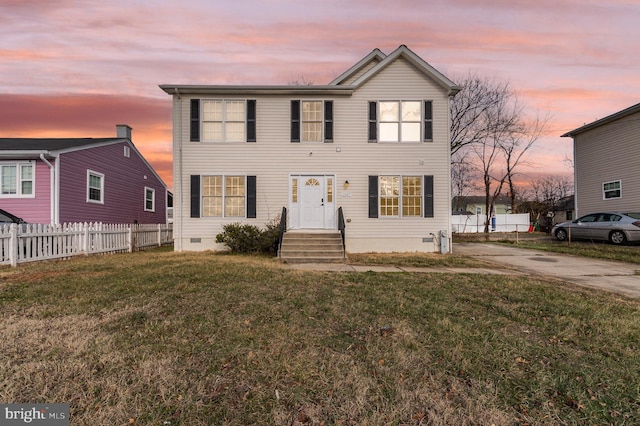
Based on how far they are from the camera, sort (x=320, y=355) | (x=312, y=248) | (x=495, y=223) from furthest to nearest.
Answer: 1. (x=495, y=223)
2. (x=312, y=248)
3. (x=320, y=355)

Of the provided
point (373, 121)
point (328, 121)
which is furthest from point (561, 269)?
point (328, 121)

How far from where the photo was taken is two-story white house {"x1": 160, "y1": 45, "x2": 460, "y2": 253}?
12.5 meters

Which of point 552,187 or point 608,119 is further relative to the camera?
point 552,187

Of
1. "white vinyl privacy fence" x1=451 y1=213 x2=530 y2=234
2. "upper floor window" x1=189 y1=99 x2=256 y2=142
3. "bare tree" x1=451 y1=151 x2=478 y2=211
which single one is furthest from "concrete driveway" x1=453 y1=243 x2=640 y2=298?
"bare tree" x1=451 y1=151 x2=478 y2=211

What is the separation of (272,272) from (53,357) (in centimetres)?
458

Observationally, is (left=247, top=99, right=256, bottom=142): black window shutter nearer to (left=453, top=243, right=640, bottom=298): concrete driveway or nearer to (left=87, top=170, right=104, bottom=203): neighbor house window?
(left=87, top=170, right=104, bottom=203): neighbor house window

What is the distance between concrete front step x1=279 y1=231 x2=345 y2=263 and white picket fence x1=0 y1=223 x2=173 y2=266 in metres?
6.67

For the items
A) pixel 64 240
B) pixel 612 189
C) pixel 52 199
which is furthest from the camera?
pixel 612 189

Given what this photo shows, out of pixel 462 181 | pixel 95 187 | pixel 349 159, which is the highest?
pixel 462 181

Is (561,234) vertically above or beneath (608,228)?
beneath

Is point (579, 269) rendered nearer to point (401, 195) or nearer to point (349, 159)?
point (401, 195)

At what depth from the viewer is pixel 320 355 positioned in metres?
3.10

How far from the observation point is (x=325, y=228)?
12.6 meters

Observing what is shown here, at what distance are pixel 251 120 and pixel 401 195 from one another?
6.49 metres
